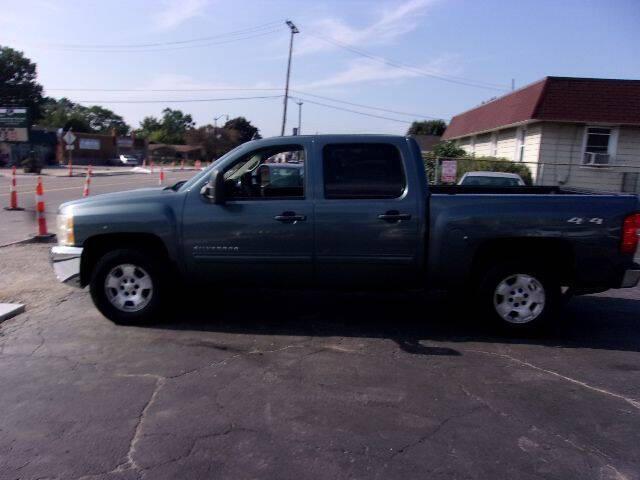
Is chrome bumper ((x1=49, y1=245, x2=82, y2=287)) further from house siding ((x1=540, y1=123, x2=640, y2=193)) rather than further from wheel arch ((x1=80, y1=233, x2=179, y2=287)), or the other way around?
house siding ((x1=540, y1=123, x2=640, y2=193))

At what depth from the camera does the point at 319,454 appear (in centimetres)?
338

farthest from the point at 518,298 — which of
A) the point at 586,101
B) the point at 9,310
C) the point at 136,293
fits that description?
the point at 586,101

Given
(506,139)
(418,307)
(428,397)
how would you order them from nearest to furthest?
(428,397) → (418,307) → (506,139)

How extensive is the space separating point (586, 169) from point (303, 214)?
16.1 metres

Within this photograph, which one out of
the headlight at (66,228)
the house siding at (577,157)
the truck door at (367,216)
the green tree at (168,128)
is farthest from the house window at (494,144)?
the green tree at (168,128)

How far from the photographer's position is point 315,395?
13.8 feet

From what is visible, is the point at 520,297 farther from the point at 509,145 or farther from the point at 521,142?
the point at 509,145

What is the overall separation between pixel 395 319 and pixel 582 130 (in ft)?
50.3

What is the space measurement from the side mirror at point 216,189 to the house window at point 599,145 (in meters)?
16.5

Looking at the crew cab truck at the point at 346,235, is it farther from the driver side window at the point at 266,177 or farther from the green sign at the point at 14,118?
the green sign at the point at 14,118

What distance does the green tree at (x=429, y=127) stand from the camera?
3339 inches

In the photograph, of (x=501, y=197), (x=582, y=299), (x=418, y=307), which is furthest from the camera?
(x=582, y=299)

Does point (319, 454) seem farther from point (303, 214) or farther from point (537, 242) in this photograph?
point (537, 242)

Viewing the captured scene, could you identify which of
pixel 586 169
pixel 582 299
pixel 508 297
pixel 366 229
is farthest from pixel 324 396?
pixel 586 169
